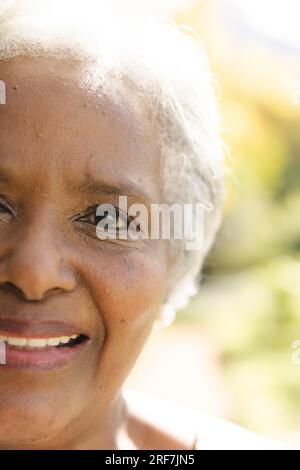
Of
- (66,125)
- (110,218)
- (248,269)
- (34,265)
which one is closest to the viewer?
(34,265)

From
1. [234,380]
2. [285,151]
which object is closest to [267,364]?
[234,380]

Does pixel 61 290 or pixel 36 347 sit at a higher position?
pixel 61 290

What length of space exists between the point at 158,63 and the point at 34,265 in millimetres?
729

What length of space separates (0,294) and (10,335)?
109 mm

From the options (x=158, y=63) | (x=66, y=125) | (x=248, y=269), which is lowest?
(x=248, y=269)

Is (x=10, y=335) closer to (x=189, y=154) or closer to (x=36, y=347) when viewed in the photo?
(x=36, y=347)

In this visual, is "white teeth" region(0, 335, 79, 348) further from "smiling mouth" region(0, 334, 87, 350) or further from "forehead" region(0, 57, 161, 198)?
"forehead" region(0, 57, 161, 198)

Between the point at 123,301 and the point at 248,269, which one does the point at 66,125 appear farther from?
the point at 248,269

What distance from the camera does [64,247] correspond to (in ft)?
4.97

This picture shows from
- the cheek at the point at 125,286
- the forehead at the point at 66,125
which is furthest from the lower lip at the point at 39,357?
the forehead at the point at 66,125

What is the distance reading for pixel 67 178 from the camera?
1504 millimetres

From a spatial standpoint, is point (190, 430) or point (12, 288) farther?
point (190, 430)

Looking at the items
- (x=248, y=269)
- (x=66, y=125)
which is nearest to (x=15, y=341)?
→ (x=66, y=125)

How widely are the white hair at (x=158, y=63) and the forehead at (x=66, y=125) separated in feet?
0.22
